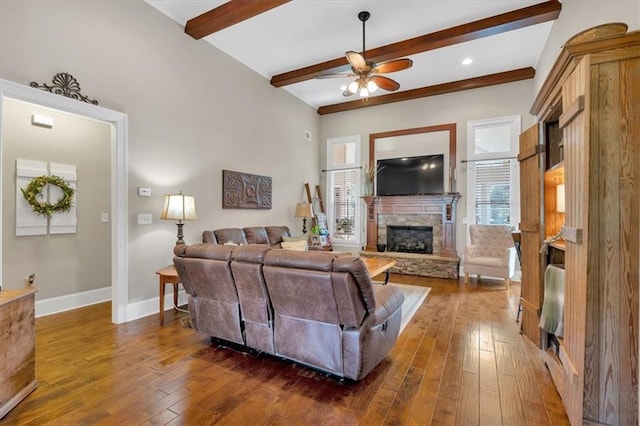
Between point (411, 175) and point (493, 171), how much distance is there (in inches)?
58.5

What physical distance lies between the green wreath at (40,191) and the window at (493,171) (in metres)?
6.42

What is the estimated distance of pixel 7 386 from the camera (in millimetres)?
1777

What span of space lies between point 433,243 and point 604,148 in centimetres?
463

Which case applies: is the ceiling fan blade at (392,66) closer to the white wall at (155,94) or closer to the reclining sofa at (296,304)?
the white wall at (155,94)

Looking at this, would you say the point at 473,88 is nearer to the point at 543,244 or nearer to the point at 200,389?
the point at 543,244

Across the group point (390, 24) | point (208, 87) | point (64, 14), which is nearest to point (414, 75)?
point (390, 24)

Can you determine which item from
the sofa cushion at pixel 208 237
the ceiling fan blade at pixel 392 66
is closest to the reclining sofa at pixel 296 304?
the sofa cushion at pixel 208 237

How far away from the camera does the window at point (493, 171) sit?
17.7 ft

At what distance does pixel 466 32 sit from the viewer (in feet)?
13.0

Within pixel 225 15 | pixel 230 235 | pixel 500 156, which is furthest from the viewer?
pixel 500 156

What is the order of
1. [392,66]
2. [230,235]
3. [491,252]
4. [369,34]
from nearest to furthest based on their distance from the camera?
[392,66] → [369,34] → [230,235] → [491,252]

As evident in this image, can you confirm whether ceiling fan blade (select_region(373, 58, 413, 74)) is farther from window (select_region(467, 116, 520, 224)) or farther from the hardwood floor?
the hardwood floor

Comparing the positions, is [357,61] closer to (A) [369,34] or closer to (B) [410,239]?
(A) [369,34]

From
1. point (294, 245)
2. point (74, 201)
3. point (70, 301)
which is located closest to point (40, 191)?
point (74, 201)
